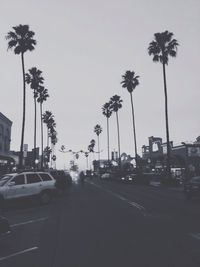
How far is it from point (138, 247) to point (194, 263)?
75.5 inches

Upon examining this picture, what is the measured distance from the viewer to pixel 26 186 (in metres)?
19.4

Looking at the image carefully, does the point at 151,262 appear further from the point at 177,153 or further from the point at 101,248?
the point at 177,153

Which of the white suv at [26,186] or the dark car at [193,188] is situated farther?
the dark car at [193,188]

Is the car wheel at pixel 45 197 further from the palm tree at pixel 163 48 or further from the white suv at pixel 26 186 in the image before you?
the palm tree at pixel 163 48

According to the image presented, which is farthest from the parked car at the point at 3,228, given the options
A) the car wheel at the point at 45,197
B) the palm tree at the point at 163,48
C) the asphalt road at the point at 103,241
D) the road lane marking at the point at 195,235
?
the palm tree at the point at 163,48

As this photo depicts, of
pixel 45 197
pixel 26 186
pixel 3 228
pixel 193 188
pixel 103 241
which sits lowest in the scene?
pixel 103 241

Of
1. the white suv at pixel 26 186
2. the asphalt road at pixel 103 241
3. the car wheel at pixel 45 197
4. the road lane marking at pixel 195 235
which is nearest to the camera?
the asphalt road at pixel 103 241

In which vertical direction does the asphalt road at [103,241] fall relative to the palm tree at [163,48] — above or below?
below

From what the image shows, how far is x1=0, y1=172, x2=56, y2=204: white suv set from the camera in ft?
60.2

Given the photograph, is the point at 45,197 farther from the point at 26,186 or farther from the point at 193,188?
the point at 193,188

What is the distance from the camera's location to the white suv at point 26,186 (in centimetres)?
1834

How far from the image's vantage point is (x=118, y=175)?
6450 cm

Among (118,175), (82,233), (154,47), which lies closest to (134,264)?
(82,233)

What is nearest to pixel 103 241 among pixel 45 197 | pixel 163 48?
pixel 45 197
